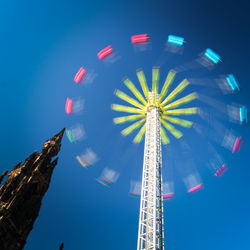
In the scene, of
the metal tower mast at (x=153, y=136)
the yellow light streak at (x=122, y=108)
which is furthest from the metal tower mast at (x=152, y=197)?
the yellow light streak at (x=122, y=108)

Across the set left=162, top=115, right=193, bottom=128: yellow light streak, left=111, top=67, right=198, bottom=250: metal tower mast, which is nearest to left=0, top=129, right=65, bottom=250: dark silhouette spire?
left=111, top=67, right=198, bottom=250: metal tower mast

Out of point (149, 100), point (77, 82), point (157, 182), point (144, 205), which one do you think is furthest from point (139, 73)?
point (144, 205)

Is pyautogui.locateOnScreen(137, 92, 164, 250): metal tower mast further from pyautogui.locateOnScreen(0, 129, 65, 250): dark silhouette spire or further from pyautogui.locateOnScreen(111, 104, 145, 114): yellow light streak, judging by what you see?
pyautogui.locateOnScreen(0, 129, 65, 250): dark silhouette spire

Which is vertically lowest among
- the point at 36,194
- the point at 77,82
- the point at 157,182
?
the point at 157,182

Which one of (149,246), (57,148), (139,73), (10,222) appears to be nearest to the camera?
(149,246)

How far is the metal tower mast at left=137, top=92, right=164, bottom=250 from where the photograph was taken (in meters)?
9.03

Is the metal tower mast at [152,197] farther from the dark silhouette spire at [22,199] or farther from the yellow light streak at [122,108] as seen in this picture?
the dark silhouette spire at [22,199]

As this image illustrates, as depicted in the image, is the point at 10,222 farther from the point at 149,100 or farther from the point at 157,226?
the point at 149,100

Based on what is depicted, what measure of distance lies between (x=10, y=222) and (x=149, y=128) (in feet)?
40.9

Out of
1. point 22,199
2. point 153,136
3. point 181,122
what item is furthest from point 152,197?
point 22,199

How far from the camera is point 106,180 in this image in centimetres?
1858

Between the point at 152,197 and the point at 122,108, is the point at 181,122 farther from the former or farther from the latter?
the point at 152,197

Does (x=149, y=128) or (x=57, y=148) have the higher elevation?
(x=57, y=148)

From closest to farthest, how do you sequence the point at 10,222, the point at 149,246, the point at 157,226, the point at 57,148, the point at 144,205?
the point at 149,246 → the point at 157,226 → the point at 144,205 → the point at 10,222 → the point at 57,148
